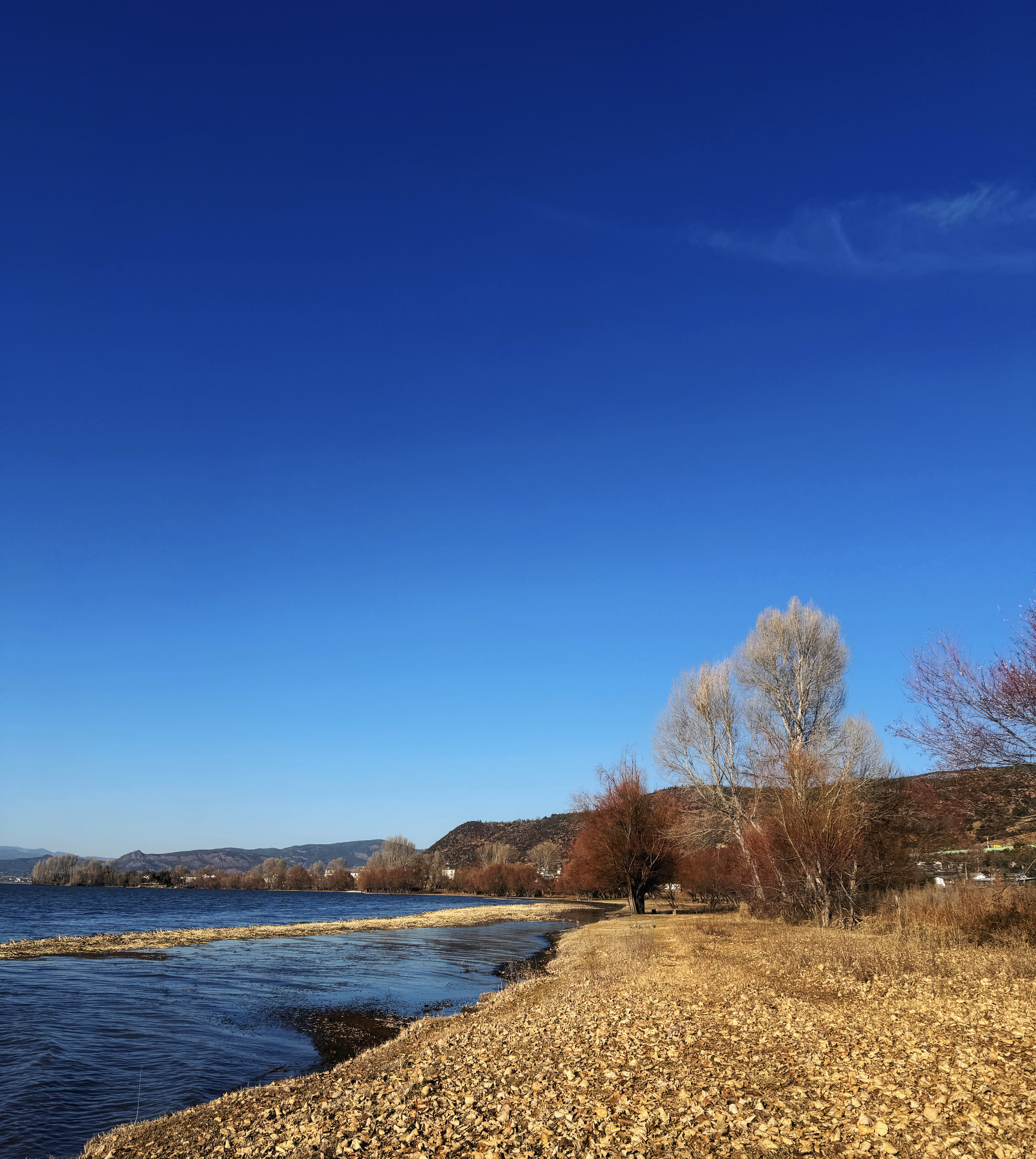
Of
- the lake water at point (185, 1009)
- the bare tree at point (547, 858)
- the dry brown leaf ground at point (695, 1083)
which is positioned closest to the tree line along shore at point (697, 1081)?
the dry brown leaf ground at point (695, 1083)

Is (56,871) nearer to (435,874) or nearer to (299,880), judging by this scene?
(299,880)

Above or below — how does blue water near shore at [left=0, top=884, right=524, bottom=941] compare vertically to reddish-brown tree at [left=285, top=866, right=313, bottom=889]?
above

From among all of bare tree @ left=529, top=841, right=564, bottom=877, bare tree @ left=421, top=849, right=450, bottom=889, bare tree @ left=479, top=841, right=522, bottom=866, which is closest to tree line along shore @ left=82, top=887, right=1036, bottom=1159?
bare tree @ left=529, top=841, right=564, bottom=877

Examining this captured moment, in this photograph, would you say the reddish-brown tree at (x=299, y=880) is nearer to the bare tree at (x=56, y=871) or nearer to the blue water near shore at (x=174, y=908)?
the blue water near shore at (x=174, y=908)

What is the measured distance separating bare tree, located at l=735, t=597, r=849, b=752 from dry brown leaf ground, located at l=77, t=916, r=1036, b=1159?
27.7 metres

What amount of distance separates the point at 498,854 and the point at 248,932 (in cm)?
12406

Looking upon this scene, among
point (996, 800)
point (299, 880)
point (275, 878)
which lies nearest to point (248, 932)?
point (996, 800)

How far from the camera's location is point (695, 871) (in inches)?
2483

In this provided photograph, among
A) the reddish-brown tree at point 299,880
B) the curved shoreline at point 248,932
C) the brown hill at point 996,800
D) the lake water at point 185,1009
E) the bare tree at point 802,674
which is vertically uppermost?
the bare tree at point 802,674

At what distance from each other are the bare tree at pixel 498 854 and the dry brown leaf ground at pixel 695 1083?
143628 millimetres

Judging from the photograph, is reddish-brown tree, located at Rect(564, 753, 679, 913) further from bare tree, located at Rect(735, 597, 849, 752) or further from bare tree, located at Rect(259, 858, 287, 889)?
bare tree, located at Rect(259, 858, 287, 889)

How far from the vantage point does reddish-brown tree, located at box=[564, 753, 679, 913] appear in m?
56.4

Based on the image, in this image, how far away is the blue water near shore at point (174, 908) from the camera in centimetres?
5688

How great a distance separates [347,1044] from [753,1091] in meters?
11.6
